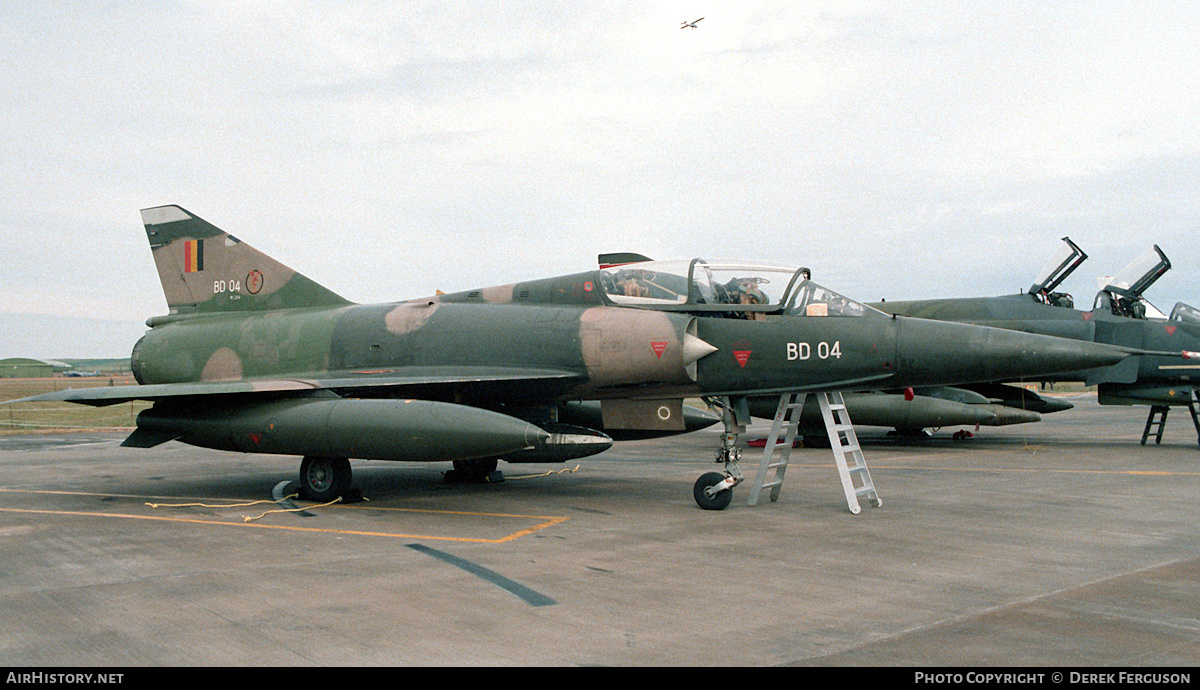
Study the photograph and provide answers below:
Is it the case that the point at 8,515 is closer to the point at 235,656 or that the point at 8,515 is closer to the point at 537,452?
the point at 537,452

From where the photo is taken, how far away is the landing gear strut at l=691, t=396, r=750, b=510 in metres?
10.1

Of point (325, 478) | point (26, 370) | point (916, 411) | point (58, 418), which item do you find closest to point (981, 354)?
point (325, 478)

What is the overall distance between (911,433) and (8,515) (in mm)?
19054

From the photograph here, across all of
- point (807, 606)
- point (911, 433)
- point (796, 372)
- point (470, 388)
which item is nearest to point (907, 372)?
point (796, 372)

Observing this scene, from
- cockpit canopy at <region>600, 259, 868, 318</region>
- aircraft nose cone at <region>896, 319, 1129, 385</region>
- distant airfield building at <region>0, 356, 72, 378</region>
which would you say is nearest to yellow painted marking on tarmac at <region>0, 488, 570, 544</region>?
cockpit canopy at <region>600, 259, 868, 318</region>

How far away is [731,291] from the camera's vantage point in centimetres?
1046

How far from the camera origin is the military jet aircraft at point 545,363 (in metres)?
9.65

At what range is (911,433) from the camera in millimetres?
21844

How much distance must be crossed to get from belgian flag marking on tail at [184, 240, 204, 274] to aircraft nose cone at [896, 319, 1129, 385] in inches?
443

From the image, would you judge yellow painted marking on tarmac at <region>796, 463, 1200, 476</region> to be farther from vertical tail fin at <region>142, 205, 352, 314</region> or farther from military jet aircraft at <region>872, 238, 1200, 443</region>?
vertical tail fin at <region>142, 205, 352, 314</region>

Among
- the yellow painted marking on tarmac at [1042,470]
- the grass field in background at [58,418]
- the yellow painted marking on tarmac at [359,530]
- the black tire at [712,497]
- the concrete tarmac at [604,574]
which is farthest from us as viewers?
the grass field in background at [58,418]

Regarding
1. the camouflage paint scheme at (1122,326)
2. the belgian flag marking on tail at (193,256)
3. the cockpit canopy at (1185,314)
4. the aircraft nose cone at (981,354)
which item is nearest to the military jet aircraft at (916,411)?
the camouflage paint scheme at (1122,326)

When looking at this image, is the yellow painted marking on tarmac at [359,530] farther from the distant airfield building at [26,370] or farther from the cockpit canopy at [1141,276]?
the distant airfield building at [26,370]

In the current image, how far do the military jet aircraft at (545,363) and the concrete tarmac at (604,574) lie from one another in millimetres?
923
